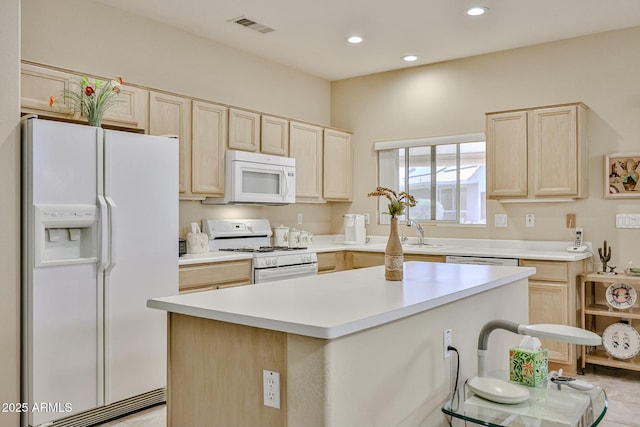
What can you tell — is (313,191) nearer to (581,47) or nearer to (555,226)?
(555,226)

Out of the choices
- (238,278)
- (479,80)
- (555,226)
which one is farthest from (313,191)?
(555,226)

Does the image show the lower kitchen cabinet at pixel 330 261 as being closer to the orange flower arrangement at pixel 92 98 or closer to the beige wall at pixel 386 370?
the orange flower arrangement at pixel 92 98

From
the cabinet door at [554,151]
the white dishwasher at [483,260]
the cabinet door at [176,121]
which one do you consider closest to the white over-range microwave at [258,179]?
the cabinet door at [176,121]

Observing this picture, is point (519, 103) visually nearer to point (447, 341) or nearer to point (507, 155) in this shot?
point (507, 155)

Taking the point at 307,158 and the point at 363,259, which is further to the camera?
the point at 307,158

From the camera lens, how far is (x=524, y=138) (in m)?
4.30

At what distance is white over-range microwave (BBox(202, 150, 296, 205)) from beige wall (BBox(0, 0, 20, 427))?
Result: 1.78 metres

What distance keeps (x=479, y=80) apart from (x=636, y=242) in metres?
2.00

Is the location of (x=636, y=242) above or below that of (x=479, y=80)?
below

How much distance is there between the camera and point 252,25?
13.6 ft

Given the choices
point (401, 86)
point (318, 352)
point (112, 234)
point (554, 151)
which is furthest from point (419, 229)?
point (318, 352)

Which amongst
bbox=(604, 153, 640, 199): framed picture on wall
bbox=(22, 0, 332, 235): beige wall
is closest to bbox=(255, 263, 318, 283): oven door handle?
bbox=(22, 0, 332, 235): beige wall

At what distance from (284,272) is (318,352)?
2.82 m

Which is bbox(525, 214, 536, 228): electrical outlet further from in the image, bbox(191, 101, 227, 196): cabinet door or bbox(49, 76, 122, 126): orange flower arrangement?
bbox(49, 76, 122, 126): orange flower arrangement
